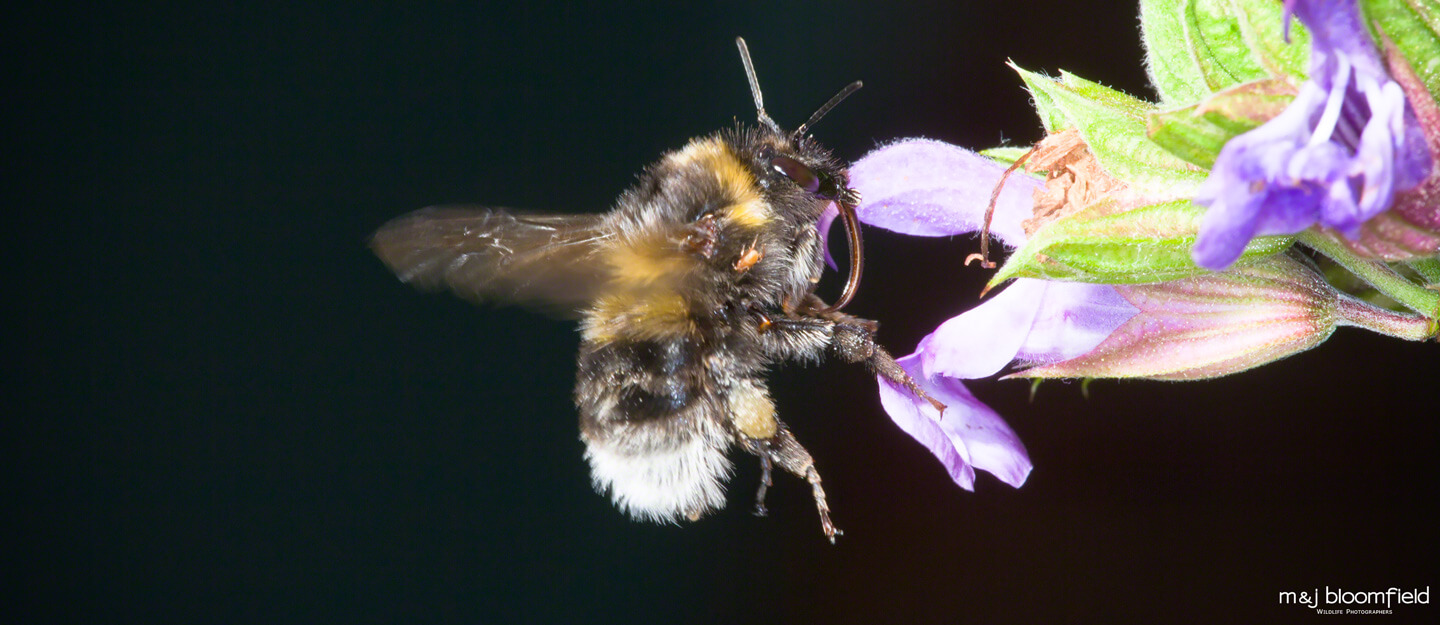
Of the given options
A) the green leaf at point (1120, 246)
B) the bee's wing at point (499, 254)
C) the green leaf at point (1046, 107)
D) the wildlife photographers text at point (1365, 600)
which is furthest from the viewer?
the wildlife photographers text at point (1365, 600)

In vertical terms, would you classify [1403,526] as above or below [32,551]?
above

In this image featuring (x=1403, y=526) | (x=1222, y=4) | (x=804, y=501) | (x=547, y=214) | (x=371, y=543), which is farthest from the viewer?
(x=804, y=501)

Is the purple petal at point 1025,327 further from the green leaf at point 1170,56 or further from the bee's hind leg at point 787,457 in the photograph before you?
the bee's hind leg at point 787,457

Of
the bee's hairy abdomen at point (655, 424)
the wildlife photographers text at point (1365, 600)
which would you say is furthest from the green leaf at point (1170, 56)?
the wildlife photographers text at point (1365, 600)

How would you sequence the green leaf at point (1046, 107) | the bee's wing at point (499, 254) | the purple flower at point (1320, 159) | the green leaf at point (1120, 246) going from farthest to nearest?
the bee's wing at point (499, 254) → the green leaf at point (1046, 107) → the green leaf at point (1120, 246) → the purple flower at point (1320, 159)

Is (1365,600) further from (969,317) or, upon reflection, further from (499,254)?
(499,254)

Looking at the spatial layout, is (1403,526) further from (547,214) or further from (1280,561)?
(547,214)

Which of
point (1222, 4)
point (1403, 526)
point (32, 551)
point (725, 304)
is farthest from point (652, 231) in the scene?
point (32, 551)
